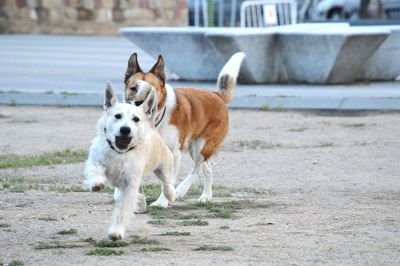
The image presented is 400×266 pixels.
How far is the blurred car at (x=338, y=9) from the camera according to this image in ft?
123

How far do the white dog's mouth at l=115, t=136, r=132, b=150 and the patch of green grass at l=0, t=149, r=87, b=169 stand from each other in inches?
156

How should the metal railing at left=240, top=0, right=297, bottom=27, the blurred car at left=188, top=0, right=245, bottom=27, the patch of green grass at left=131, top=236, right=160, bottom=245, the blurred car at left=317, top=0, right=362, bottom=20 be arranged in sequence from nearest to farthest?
1. the patch of green grass at left=131, top=236, right=160, bottom=245
2. the metal railing at left=240, top=0, right=297, bottom=27
3. the blurred car at left=188, top=0, right=245, bottom=27
4. the blurred car at left=317, top=0, right=362, bottom=20

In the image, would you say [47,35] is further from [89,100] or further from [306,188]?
[306,188]

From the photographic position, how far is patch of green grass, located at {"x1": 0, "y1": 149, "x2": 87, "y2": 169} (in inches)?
457

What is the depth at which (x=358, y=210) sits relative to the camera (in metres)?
9.09

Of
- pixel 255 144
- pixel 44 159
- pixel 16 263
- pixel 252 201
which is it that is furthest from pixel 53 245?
pixel 255 144

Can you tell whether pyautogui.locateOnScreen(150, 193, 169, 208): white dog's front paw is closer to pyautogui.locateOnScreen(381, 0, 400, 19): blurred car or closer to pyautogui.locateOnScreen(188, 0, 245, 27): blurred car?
pyautogui.locateOnScreen(188, 0, 245, 27): blurred car

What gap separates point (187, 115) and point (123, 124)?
2.38 metres

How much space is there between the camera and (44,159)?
11992mm

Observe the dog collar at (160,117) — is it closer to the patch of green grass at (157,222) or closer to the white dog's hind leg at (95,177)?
the patch of green grass at (157,222)

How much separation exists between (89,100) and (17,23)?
1479 centimetres

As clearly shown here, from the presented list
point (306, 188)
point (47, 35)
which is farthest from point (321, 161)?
point (47, 35)

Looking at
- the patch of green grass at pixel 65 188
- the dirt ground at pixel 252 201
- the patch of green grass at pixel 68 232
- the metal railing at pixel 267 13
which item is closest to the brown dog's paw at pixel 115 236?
the dirt ground at pixel 252 201

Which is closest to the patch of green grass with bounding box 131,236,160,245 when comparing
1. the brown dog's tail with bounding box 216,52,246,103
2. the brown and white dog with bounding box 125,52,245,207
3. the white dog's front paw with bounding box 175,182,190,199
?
the brown and white dog with bounding box 125,52,245,207
